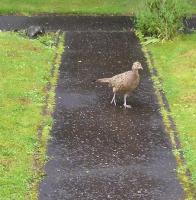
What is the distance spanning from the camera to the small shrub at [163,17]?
2072cm

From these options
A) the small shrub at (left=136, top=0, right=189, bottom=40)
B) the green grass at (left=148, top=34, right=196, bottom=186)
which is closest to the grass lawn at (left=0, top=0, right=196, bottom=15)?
the small shrub at (left=136, top=0, right=189, bottom=40)

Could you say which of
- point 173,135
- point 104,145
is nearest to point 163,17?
point 173,135

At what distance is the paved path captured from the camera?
32.1 feet

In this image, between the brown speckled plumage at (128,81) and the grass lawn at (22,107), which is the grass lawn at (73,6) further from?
the brown speckled plumage at (128,81)

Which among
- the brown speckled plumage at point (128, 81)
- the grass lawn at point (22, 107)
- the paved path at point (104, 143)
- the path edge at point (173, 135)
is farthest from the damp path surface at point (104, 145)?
the brown speckled plumage at point (128, 81)

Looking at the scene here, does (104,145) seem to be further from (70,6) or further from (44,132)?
(70,6)

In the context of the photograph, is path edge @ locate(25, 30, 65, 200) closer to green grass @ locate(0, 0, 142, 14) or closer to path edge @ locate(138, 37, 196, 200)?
path edge @ locate(138, 37, 196, 200)

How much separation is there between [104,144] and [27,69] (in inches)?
232

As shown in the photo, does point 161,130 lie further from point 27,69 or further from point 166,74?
point 27,69

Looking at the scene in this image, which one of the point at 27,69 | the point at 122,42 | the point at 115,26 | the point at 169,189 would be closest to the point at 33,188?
the point at 169,189

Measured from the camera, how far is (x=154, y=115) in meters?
13.5

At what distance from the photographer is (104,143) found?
11703 millimetres

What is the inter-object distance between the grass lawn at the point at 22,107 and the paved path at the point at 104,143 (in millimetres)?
346

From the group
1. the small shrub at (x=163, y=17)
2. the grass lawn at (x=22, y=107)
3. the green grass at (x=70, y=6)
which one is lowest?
the green grass at (x=70, y=6)
